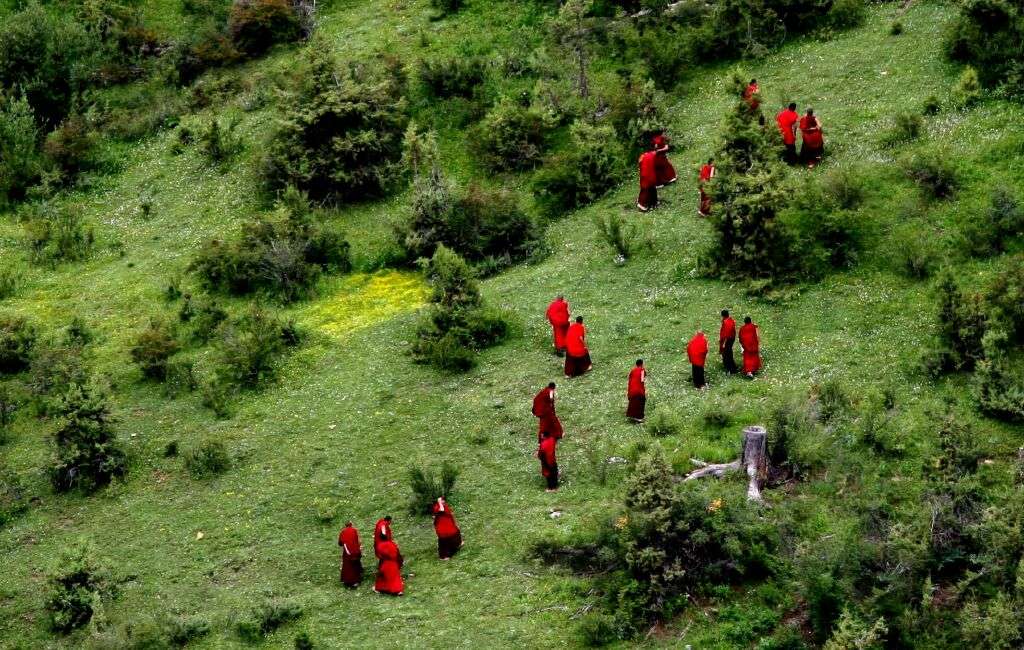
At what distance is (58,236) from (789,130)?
891 inches

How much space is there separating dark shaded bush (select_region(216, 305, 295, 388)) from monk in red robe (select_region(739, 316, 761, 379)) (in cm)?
1196

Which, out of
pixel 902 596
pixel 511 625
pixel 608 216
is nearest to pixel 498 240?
pixel 608 216

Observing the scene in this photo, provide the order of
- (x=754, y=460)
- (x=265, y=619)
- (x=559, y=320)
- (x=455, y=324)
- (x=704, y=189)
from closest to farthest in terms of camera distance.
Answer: (x=265, y=619)
(x=754, y=460)
(x=559, y=320)
(x=455, y=324)
(x=704, y=189)

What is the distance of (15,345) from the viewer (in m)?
35.6

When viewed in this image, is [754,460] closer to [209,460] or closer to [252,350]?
[209,460]

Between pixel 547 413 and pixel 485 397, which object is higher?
pixel 547 413

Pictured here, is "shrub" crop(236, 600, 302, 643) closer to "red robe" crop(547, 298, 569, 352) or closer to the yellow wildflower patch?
"red robe" crop(547, 298, 569, 352)

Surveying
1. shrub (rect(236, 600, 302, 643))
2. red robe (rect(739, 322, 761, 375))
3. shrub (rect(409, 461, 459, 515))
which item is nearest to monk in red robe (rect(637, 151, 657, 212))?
red robe (rect(739, 322, 761, 375))

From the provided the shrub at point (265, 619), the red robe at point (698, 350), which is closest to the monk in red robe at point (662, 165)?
the red robe at point (698, 350)

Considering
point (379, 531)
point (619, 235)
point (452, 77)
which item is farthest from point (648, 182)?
point (379, 531)

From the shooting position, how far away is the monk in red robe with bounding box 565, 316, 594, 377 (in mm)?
29453

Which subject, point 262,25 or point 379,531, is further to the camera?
point 262,25

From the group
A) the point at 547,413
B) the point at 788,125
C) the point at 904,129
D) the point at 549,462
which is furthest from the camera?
the point at 788,125

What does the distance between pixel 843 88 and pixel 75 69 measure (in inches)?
1106
